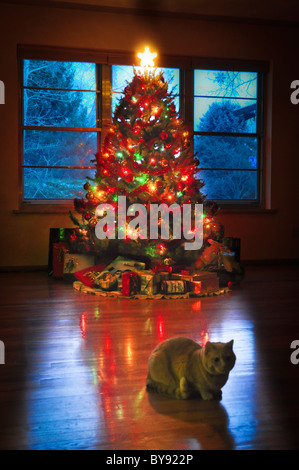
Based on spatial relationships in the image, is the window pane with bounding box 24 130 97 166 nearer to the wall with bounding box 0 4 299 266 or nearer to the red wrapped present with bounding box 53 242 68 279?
the wall with bounding box 0 4 299 266

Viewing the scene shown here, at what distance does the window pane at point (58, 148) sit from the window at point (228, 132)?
1.17 m

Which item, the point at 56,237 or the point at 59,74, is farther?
the point at 59,74

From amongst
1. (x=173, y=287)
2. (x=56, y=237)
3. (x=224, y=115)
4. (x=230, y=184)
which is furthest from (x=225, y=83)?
(x=173, y=287)

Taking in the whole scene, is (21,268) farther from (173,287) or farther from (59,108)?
(173,287)

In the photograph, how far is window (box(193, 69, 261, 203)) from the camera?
5.46m

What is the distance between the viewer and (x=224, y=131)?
5531 millimetres

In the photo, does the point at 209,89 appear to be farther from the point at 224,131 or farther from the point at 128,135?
the point at 128,135

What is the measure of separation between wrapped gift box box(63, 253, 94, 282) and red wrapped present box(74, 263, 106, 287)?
12cm

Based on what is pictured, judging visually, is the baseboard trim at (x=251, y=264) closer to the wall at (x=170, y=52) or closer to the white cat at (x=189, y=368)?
the wall at (x=170, y=52)

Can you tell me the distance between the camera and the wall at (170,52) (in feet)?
16.1

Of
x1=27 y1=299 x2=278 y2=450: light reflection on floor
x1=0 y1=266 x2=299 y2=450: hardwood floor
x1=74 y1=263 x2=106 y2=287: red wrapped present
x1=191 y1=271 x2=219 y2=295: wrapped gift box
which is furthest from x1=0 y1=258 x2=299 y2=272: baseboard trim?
x1=27 y1=299 x2=278 y2=450: light reflection on floor

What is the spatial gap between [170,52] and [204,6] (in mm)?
548

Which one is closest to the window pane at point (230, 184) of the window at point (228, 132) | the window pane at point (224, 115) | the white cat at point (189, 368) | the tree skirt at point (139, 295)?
the window at point (228, 132)

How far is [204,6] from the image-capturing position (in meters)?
5.00
